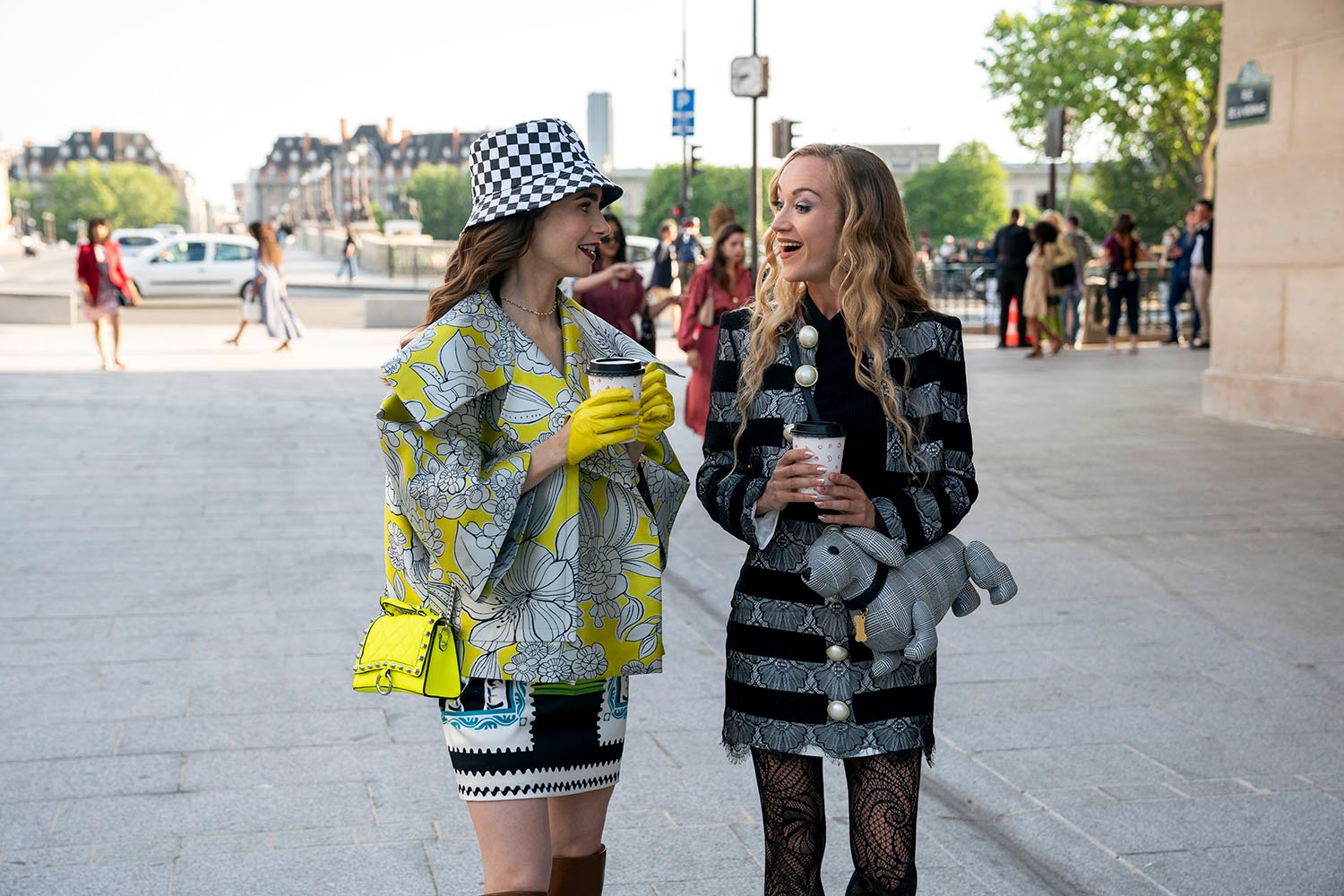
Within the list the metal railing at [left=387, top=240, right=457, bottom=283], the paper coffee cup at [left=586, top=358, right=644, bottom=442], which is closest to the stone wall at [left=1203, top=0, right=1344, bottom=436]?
the paper coffee cup at [left=586, top=358, right=644, bottom=442]

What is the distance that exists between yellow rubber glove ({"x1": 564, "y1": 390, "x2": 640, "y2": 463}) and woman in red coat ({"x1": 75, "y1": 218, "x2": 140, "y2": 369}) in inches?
575

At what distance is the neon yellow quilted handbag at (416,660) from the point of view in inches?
103

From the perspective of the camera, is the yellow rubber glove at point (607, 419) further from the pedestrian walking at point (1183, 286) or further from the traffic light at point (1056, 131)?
the traffic light at point (1056, 131)

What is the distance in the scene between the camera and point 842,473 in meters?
2.64

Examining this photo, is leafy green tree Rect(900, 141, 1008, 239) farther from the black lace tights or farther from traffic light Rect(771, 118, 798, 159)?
the black lace tights

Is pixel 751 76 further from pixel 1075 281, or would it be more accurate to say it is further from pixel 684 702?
pixel 684 702

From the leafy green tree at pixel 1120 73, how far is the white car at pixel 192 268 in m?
21.5

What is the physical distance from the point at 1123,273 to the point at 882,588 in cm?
1737

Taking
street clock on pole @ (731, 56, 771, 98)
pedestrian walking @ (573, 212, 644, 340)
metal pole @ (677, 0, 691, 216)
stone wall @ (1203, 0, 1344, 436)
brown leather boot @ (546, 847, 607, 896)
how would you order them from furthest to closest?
metal pole @ (677, 0, 691, 216) < street clock on pole @ (731, 56, 771, 98) < stone wall @ (1203, 0, 1344, 436) < pedestrian walking @ (573, 212, 644, 340) < brown leather boot @ (546, 847, 607, 896)

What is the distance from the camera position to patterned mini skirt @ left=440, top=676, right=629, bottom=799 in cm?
267

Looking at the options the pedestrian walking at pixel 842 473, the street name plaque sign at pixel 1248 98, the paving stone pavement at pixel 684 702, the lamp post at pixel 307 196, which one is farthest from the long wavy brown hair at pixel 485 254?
the lamp post at pixel 307 196

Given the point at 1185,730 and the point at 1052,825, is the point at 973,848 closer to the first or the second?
the point at 1052,825

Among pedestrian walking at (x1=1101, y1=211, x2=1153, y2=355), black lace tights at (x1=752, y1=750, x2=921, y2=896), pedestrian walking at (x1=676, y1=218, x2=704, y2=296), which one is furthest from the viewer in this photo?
pedestrian walking at (x1=676, y1=218, x2=704, y2=296)

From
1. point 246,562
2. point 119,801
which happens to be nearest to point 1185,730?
point 119,801
